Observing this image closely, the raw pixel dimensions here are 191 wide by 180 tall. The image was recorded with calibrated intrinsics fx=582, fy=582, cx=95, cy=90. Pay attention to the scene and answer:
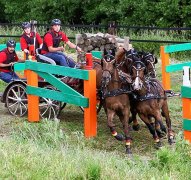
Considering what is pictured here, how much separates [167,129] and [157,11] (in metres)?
18.5

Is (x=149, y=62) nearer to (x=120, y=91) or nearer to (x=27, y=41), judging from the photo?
(x=120, y=91)

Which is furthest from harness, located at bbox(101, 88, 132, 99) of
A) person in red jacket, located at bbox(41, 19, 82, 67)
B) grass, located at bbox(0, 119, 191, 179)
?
person in red jacket, located at bbox(41, 19, 82, 67)

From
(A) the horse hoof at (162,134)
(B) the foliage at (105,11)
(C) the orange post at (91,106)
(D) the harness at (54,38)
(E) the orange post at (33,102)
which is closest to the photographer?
(A) the horse hoof at (162,134)

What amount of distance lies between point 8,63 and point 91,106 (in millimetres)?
2776

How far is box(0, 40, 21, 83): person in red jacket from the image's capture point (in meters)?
11.4

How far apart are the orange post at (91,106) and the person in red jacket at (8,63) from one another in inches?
94.9

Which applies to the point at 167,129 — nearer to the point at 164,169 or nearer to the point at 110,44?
the point at 164,169

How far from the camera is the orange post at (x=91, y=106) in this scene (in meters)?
9.35

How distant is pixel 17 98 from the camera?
11070 mm

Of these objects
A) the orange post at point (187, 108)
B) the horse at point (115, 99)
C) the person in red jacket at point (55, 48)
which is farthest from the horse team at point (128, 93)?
the person in red jacket at point (55, 48)

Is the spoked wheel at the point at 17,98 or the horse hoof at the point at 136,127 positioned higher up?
the spoked wheel at the point at 17,98

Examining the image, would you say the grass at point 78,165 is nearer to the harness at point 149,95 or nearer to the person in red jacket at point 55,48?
the harness at point 149,95

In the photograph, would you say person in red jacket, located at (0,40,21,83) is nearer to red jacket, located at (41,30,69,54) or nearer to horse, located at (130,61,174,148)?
red jacket, located at (41,30,69,54)

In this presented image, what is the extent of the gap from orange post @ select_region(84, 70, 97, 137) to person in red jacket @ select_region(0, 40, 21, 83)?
2.41 metres
